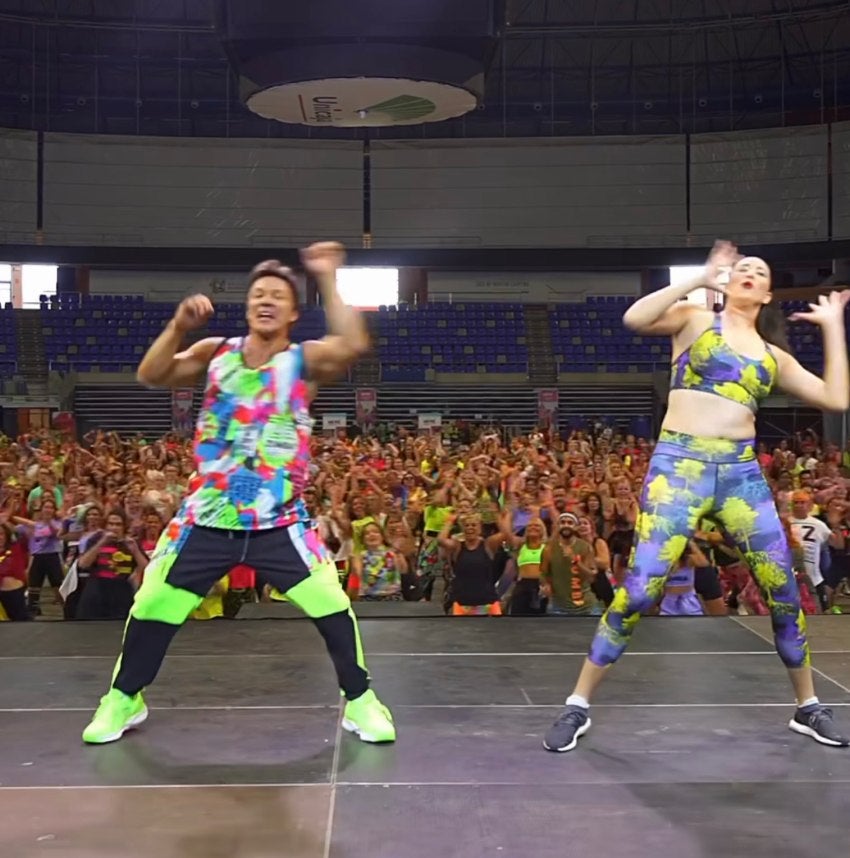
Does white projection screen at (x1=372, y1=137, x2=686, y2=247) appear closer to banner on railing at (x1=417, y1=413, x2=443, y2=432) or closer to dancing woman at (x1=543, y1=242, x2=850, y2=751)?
banner on railing at (x1=417, y1=413, x2=443, y2=432)

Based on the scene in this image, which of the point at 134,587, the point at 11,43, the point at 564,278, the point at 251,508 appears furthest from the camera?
the point at 564,278

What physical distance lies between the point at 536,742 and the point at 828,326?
186 cm

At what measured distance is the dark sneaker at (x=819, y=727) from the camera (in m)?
3.82

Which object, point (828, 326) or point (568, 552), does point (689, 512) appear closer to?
point (828, 326)

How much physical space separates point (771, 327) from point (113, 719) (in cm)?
284

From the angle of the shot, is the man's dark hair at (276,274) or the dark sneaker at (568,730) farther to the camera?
the man's dark hair at (276,274)

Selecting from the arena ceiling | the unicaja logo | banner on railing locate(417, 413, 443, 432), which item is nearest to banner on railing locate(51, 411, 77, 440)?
banner on railing locate(417, 413, 443, 432)

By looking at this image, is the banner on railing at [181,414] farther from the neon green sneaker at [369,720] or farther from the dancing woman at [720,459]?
the dancing woman at [720,459]

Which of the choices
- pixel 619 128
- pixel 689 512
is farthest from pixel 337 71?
pixel 619 128

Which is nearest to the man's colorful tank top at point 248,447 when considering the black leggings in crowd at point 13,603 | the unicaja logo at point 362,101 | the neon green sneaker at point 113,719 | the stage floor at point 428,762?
the neon green sneaker at point 113,719

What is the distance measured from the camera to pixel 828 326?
392 cm

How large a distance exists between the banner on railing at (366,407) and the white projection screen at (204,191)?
14.1ft

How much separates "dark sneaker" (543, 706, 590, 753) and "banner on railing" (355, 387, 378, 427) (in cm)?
1965

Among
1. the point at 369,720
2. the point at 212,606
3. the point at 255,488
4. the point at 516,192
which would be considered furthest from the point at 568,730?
the point at 516,192
